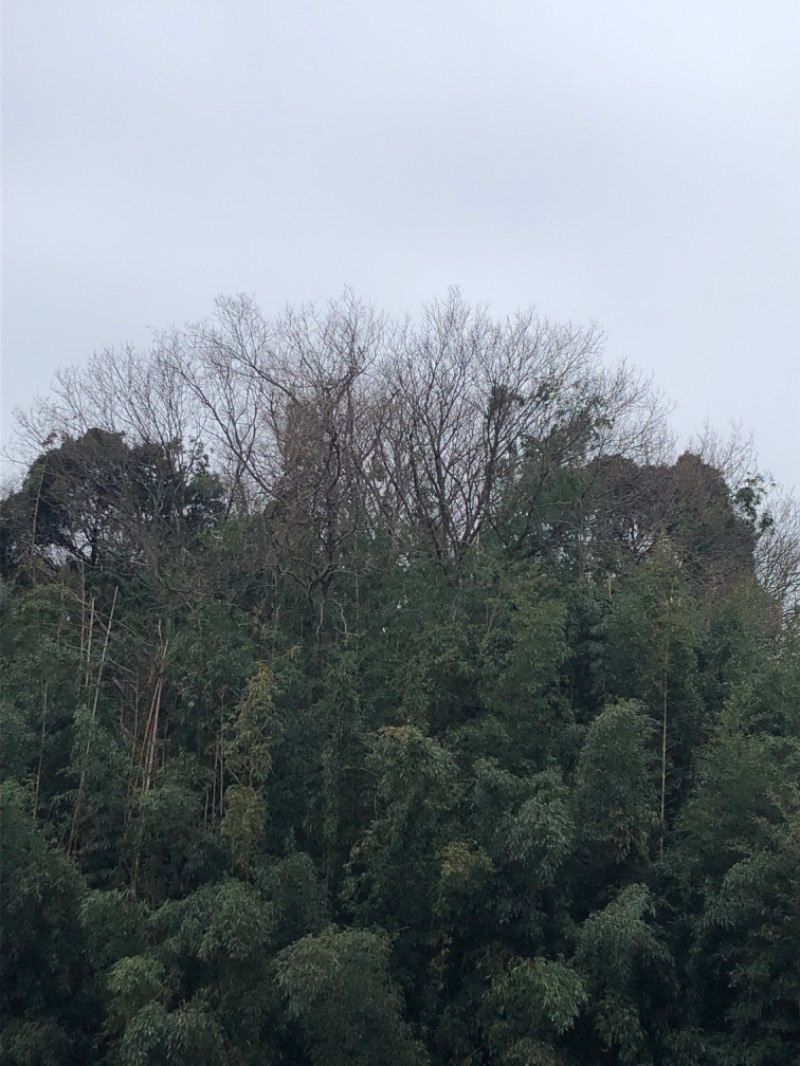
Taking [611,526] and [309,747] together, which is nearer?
[309,747]

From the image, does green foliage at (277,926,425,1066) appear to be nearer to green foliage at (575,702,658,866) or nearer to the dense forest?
the dense forest

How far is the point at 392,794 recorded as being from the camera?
396 inches

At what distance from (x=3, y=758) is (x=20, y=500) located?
640 cm

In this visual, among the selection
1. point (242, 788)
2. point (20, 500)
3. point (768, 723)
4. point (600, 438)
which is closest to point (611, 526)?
point (600, 438)

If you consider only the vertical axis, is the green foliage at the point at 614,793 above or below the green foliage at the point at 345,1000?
above

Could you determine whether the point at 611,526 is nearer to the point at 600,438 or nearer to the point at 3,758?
the point at 600,438

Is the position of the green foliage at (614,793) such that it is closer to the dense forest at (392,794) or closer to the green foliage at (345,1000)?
the dense forest at (392,794)

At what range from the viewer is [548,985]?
8852 millimetres

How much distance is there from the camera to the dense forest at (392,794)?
9.28 m

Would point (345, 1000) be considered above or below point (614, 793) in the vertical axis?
below

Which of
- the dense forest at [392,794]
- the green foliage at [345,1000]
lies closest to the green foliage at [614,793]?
the dense forest at [392,794]

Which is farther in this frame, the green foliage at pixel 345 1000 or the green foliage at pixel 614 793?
the green foliage at pixel 614 793

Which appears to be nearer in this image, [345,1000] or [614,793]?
[345,1000]

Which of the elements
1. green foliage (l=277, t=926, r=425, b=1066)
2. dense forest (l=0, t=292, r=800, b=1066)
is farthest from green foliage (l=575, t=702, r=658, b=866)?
green foliage (l=277, t=926, r=425, b=1066)
